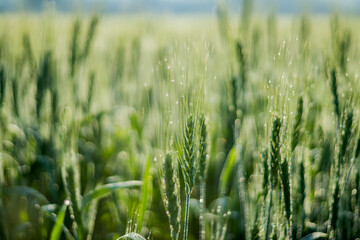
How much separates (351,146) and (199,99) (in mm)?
520

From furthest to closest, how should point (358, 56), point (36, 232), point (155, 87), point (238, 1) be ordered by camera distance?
point (238, 1) < point (155, 87) < point (36, 232) < point (358, 56)

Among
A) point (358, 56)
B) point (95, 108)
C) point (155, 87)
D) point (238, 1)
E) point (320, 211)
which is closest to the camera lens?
point (358, 56)

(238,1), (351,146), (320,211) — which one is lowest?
(320,211)

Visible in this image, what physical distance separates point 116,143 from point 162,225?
1.48 ft

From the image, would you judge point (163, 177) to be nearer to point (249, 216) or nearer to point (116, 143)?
point (249, 216)

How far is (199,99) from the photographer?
72 cm

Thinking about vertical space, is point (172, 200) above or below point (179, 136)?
below

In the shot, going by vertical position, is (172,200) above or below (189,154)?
below

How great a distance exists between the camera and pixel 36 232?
4.29ft

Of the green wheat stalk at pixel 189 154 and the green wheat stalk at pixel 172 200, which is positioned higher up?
the green wheat stalk at pixel 189 154

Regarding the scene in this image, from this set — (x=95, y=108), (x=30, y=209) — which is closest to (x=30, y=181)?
(x=30, y=209)

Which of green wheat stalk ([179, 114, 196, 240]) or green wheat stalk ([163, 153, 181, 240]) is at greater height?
green wheat stalk ([179, 114, 196, 240])

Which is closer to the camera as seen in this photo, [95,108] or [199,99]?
[199,99]

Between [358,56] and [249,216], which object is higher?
[358,56]
